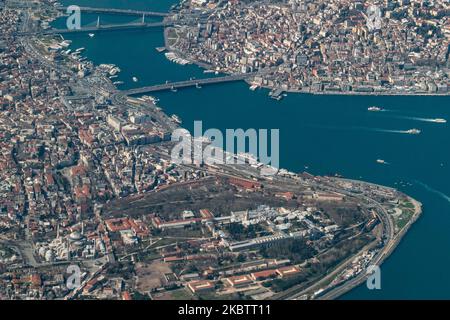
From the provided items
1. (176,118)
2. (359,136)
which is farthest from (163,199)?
(359,136)

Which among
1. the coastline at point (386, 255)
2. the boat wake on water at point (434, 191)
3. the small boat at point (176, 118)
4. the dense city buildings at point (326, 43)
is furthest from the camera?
the dense city buildings at point (326, 43)

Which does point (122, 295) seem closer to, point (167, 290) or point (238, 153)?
point (167, 290)

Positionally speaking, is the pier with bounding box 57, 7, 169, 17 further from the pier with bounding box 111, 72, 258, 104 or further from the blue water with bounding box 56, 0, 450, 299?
the pier with bounding box 111, 72, 258, 104

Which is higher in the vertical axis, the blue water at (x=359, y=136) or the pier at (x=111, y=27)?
the pier at (x=111, y=27)

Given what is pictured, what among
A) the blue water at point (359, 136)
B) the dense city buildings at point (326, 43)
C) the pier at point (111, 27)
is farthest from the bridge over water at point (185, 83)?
the pier at point (111, 27)

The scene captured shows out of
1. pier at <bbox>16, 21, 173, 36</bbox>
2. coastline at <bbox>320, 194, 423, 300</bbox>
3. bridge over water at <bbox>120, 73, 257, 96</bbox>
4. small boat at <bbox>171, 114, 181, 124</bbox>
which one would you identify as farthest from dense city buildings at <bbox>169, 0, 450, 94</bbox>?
coastline at <bbox>320, 194, 423, 300</bbox>

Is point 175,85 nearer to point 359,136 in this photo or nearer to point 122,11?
point 359,136

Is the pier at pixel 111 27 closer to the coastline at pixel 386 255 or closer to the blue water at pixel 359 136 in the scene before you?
the blue water at pixel 359 136

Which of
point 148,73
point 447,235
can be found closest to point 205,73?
point 148,73
